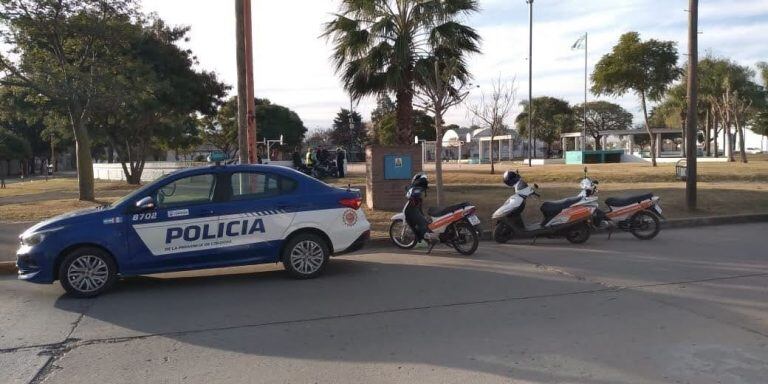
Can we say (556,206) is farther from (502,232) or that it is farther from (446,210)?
(446,210)

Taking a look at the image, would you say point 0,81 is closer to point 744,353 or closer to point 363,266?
point 363,266

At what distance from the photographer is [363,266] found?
30.7 feet

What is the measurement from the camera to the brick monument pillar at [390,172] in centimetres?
1461

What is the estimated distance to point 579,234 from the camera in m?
11.1

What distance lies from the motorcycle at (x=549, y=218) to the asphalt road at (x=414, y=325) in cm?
161

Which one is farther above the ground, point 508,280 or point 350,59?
point 350,59

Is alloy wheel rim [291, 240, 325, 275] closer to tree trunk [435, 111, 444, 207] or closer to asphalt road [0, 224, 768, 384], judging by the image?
asphalt road [0, 224, 768, 384]

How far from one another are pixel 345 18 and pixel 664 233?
9.41 metres

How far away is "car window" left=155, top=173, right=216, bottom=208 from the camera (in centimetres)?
788

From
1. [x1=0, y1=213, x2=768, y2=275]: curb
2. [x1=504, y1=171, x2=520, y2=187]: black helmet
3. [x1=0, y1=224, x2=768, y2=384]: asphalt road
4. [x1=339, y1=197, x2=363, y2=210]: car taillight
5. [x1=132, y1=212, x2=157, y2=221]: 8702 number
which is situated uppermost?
[x1=504, y1=171, x2=520, y2=187]: black helmet

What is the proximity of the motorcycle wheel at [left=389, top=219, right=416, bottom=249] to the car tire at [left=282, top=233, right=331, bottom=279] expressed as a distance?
278 cm

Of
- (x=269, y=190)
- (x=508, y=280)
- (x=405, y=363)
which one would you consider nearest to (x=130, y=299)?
(x=269, y=190)

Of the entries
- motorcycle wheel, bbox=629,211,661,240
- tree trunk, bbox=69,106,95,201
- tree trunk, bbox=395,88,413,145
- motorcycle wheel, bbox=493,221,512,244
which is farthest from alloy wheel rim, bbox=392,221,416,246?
tree trunk, bbox=69,106,95,201

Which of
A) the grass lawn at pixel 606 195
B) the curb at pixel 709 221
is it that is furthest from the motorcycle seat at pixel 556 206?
the grass lawn at pixel 606 195
